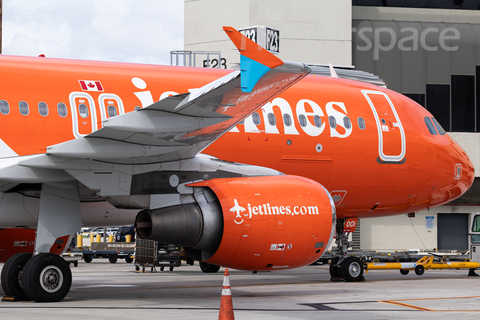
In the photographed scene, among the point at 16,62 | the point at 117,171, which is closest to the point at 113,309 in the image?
the point at 117,171

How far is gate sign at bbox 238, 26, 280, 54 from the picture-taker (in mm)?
29578

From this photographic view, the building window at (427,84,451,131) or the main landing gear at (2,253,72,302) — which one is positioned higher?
the building window at (427,84,451,131)

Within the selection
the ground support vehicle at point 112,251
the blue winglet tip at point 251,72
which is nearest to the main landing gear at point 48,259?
the blue winglet tip at point 251,72

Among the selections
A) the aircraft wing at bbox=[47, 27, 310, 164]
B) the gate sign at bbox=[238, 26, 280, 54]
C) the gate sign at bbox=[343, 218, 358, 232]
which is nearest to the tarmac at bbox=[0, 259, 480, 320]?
the gate sign at bbox=[343, 218, 358, 232]

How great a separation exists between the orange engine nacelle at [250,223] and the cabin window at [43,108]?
8.30ft

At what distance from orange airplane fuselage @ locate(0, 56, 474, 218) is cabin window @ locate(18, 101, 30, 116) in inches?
0.7

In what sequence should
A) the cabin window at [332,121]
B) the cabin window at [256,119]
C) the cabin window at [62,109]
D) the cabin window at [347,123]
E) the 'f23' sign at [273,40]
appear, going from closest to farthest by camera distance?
1. the cabin window at [62,109]
2. the cabin window at [256,119]
3. the cabin window at [332,121]
4. the cabin window at [347,123]
5. the 'f23' sign at [273,40]

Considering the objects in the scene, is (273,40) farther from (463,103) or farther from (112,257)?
(112,257)

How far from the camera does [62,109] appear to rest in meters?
10.9

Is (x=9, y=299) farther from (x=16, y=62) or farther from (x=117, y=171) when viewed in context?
(x=16, y=62)

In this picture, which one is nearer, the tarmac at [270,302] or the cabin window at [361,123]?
the tarmac at [270,302]

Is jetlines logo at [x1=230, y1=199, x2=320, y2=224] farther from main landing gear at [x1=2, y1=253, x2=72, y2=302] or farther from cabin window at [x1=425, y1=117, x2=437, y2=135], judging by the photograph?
cabin window at [x1=425, y1=117, x2=437, y2=135]

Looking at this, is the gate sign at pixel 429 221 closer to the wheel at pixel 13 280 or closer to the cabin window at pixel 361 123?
the cabin window at pixel 361 123

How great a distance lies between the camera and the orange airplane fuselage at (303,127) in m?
10.8
